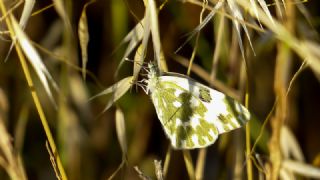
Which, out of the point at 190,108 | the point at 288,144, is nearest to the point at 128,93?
the point at 288,144

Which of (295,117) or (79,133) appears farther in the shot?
(295,117)

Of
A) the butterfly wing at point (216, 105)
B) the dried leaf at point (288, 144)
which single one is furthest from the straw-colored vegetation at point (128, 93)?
Result: the butterfly wing at point (216, 105)

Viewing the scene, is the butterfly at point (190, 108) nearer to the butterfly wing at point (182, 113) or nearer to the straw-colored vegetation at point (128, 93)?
the butterfly wing at point (182, 113)

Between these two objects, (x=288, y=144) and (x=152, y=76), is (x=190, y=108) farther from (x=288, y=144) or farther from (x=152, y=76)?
(x=288, y=144)

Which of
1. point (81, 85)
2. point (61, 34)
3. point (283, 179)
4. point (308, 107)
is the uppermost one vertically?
point (61, 34)

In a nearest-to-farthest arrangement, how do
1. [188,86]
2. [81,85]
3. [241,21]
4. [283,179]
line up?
1. [241,21]
2. [188,86]
3. [283,179]
4. [81,85]

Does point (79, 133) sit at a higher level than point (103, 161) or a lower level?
higher

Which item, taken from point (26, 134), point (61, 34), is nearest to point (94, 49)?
point (61, 34)

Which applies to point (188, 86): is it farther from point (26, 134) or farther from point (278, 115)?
point (26, 134)

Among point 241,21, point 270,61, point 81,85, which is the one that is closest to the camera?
point 241,21

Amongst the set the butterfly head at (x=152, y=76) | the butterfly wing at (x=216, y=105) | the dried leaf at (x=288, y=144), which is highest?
the butterfly head at (x=152, y=76)
